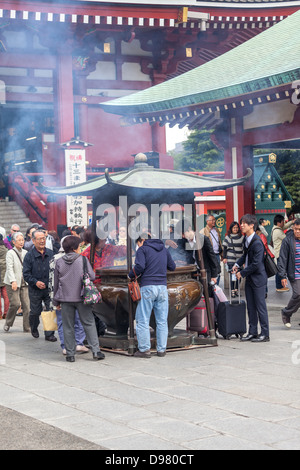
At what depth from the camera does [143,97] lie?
15.4m

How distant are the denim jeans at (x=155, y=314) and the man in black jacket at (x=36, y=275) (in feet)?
7.17

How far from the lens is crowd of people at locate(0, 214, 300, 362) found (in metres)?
8.52

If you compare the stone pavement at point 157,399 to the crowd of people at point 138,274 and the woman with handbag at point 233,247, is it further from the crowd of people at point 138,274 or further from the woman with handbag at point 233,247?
the woman with handbag at point 233,247

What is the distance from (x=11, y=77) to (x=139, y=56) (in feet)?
11.6

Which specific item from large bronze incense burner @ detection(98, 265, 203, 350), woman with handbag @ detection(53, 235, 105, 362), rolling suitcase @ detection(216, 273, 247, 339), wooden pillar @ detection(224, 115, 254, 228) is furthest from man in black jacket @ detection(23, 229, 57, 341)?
wooden pillar @ detection(224, 115, 254, 228)

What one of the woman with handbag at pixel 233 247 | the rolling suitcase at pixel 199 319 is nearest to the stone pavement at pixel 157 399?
the rolling suitcase at pixel 199 319

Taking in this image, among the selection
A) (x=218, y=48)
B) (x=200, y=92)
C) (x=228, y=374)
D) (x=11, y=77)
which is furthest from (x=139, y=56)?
(x=228, y=374)

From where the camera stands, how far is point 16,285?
36.1 ft

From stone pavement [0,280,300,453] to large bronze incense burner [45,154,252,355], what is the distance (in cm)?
38

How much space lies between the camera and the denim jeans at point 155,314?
8.48 m

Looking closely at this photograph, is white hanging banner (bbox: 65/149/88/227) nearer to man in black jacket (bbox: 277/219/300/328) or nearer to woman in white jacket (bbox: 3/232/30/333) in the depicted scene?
woman in white jacket (bbox: 3/232/30/333)

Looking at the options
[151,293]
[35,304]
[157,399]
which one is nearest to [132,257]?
[151,293]
